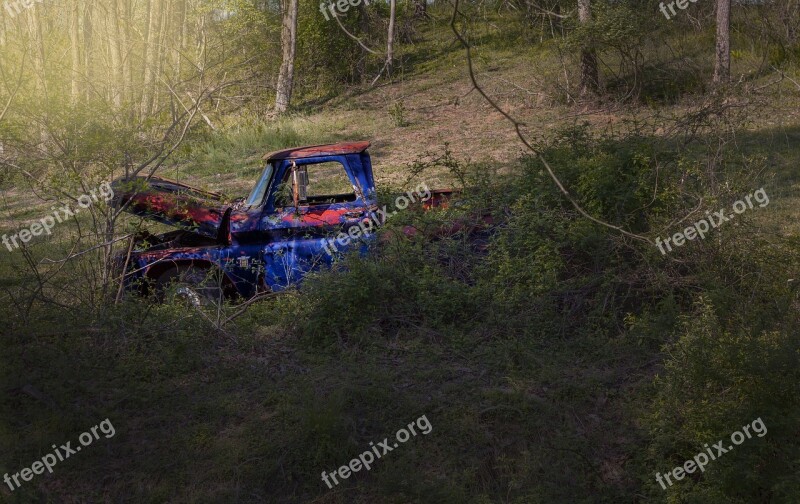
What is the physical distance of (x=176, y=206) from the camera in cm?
807

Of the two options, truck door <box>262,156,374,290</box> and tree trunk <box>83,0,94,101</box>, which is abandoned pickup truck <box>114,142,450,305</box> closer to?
truck door <box>262,156,374,290</box>

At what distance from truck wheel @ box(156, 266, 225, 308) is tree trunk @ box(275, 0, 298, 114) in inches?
608

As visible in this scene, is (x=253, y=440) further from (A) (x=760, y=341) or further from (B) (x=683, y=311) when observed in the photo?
(B) (x=683, y=311)

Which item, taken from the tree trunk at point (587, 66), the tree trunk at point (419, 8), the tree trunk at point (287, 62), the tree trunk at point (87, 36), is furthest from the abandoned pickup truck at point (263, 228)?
the tree trunk at point (419, 8)

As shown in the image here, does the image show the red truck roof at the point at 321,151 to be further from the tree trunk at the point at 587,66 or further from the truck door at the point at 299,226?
the tree trunk at the point at 587,66

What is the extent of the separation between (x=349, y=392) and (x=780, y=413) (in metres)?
3.01

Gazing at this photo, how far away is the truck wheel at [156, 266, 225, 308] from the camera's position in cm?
768

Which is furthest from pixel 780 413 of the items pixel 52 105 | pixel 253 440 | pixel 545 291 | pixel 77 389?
pixel 52 105

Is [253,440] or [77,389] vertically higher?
[77,389]

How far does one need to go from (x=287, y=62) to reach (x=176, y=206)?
16324 mm

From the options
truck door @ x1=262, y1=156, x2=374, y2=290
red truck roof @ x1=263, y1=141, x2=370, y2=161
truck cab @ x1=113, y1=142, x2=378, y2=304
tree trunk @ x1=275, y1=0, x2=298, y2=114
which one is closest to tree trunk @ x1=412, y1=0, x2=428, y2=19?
tree trunk @ x1=275, y1=0, x2=298, y2=114

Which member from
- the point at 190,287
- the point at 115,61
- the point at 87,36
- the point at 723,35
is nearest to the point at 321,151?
the point at 190,287

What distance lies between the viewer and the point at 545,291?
763cm

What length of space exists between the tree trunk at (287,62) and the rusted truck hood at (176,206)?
1510 cm
